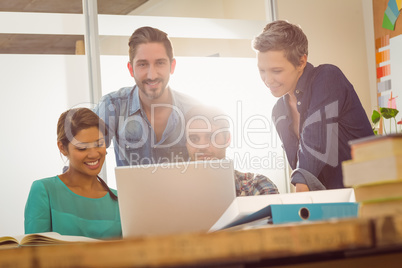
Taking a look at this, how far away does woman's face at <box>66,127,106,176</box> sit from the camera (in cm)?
269

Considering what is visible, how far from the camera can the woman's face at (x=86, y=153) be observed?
269 cm

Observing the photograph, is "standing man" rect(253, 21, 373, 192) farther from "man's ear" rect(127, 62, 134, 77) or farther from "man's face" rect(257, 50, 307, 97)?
"man's ear" rect(127, 62, 134, 77)

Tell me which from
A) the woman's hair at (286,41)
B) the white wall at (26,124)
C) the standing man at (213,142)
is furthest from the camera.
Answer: the woman's hair at (286,41)

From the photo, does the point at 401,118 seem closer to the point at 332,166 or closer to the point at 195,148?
the point at 332,166

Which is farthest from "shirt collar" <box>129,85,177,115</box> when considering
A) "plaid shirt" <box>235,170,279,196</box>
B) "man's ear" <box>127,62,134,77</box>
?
"plaid shirt" <box>235,170,279,196</box>

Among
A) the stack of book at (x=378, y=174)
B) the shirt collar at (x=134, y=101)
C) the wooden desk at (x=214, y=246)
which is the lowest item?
the wooden desk at (x=214, y=246)

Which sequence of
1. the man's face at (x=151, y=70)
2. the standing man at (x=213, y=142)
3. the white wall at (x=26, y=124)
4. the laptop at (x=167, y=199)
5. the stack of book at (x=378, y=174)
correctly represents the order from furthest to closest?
1. the man's face at (x=151, y=70)
2. the white wall at (x=26, y=124)
3. the standing man at (x=213, y=142)
4. the laptop at (x=167, y=199)
5. the stack of book at (x=378, y=174)

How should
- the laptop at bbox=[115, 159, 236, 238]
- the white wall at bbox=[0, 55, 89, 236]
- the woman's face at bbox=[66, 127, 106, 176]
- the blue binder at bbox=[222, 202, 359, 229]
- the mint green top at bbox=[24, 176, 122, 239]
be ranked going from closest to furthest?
the blue binder at bbox=[222, 202, 359, 229]
the laptop at bbox=[115, 159, 236, 238]
the mint green top at bbox=[24, 176, 122, 239]
the woman's face at bbox=[66, 127, 106, 176]
the white wall at bbox=[0, 55, 89, 236]

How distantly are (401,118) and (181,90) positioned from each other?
1.73 meters

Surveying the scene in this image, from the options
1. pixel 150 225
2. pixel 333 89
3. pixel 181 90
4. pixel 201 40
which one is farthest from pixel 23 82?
pixel 150 225

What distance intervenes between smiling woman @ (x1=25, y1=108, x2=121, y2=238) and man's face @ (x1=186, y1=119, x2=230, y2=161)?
56cm

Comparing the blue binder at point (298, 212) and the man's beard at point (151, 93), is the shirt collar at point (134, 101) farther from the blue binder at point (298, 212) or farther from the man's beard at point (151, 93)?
the blue binder at point (298, 212)

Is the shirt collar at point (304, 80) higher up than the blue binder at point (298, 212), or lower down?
higher up

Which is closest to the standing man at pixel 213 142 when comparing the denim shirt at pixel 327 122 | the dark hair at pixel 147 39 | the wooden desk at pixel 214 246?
the dark hair at pixel 147 39
